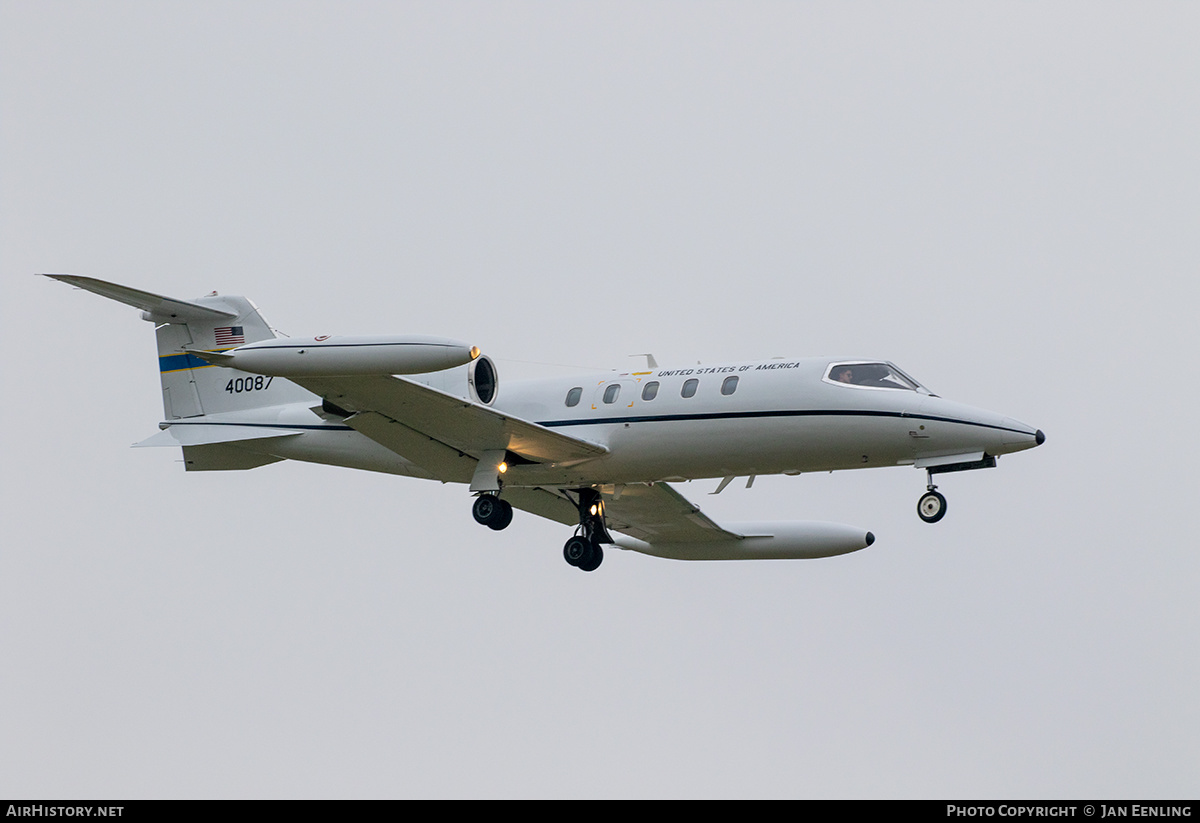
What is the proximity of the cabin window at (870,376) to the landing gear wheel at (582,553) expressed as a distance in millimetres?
5706

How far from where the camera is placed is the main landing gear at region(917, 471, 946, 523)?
2127 centimetres

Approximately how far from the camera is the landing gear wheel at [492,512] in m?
23.2

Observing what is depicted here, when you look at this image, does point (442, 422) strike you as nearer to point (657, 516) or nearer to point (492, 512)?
point (492, 512)

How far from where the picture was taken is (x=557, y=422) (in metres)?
23.5

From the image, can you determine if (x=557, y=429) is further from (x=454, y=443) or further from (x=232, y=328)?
(x=232, y=328)

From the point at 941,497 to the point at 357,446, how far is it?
9.71 m

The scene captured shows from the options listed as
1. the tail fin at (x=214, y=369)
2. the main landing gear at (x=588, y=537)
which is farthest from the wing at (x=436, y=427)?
the tail fin at (x=214, y=369)

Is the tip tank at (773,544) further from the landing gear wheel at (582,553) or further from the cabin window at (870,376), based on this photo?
the cabin window at (870,376)

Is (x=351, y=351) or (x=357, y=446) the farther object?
(x=357, y=446)

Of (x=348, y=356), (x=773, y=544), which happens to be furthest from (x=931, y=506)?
(x=348, y=356)

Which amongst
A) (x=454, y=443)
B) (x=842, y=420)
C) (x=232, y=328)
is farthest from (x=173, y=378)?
(x=842, y=420)

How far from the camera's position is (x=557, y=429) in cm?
2350

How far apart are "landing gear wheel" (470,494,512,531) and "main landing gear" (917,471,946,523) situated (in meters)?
6.43
